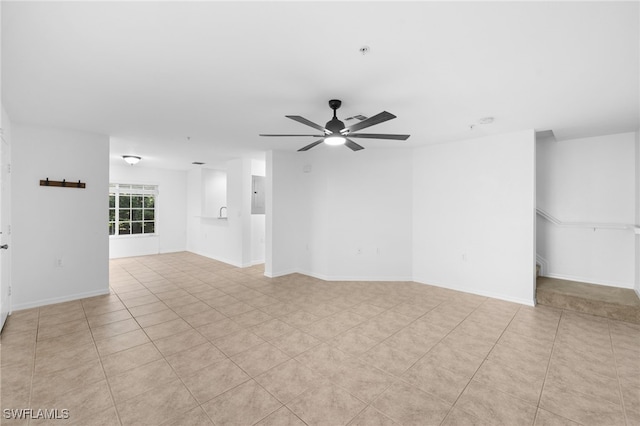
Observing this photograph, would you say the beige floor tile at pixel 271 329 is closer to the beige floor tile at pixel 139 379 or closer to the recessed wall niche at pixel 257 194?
the beige floor tile at pixel 139 379

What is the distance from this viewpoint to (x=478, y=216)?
4.45 m

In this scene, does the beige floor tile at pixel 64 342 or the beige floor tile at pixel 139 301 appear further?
the beige floor tile at pixel 139 301

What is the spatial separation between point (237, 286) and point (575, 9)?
16.7 feet

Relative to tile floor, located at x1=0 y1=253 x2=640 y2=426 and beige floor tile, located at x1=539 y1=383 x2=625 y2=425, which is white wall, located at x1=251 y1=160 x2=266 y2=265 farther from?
beige floor tile, located at x1=539 y1=383 x2=625 y2=425

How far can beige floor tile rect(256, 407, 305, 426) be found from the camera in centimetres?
176

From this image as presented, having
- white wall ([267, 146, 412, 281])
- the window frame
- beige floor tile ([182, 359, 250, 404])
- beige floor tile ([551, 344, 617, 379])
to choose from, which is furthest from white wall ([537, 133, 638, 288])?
the window frame

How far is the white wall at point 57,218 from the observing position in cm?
375

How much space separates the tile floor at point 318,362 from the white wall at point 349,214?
117cm

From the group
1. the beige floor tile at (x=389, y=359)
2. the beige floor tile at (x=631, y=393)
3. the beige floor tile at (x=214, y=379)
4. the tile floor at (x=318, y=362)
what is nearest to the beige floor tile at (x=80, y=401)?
the tile floor at (x=318, y=362)

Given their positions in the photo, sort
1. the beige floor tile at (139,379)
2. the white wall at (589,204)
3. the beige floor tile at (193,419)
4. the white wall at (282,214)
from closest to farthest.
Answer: the beige floor tile at (193,419) → the beige floor tile at (139,379) → the white wall at (589,204) → the white wall at (282,214)

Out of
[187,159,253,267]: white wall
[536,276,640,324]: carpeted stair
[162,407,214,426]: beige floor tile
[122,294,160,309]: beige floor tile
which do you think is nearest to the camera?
[162,407,214,426]: beige floor tile

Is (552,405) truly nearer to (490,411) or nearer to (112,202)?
(490,411)

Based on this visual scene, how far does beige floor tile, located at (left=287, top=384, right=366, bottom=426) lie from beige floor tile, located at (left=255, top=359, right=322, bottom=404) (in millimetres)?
64

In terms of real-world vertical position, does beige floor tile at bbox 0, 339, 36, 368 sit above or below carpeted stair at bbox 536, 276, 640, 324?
below
